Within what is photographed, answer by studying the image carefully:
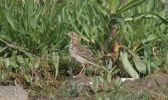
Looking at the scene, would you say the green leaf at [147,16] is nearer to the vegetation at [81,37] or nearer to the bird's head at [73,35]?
the vegetation at [81,37]

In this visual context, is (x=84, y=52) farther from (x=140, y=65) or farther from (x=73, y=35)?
(x=140, y=65)

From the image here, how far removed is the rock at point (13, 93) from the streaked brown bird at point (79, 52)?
44.8 inches

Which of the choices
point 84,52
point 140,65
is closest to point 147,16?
point 140,65

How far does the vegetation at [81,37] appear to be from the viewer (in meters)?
7.89

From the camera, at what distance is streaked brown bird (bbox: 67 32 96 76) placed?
26.2ft

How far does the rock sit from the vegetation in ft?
1.34

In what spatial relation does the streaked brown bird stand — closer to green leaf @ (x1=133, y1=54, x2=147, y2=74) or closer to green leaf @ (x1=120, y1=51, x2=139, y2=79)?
green leaf @ (x1=120, y1=51, x2=139, y2=79)

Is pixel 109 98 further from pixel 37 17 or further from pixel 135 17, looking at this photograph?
pixel 37 17

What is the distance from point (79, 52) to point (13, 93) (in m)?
1.46

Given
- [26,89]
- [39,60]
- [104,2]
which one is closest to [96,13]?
[104,2]

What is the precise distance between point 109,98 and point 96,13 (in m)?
1.99

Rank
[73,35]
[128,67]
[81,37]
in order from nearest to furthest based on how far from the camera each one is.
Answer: [128,67] < [73,35] < [81,37]

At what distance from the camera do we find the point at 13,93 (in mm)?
6965

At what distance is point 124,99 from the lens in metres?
6.95
